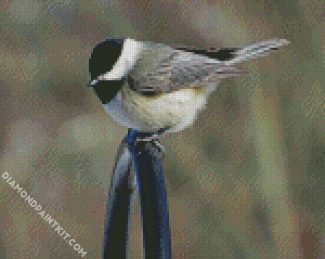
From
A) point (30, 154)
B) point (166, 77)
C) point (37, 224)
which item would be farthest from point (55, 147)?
point (166, 77)

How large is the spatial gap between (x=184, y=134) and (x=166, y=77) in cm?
19

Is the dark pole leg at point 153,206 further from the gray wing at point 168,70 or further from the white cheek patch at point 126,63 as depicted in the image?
the gray wing at point 168,70

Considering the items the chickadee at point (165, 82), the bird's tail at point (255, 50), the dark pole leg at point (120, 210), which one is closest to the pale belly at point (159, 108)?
the chickadee at point (165, 82)

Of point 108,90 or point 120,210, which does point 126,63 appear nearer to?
point 108,90

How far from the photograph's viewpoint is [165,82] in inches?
55.7

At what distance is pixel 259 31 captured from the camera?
60.2 inches

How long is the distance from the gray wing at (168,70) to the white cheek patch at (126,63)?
0.07 ft

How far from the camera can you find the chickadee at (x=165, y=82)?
4.11 ft

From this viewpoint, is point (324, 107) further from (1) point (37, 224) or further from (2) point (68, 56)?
(1) point (37, 224)

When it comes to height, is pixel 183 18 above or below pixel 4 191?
above

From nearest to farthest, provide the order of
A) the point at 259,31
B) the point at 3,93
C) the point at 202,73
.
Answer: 1. the point at 202,73
2. the point at 259,31
3. the point at 3,93

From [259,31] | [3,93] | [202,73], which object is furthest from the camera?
[3,93]

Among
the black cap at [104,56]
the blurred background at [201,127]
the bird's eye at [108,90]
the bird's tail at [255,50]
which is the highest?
the black cap at [104,56]

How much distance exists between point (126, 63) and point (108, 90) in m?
0.04
